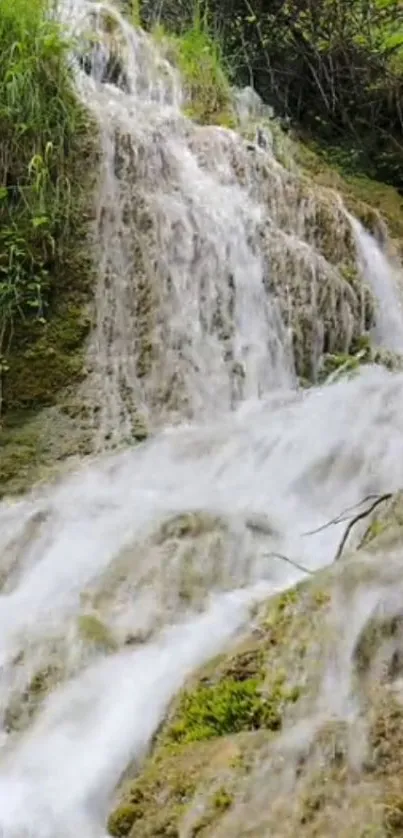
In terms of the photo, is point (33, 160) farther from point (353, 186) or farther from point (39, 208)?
point (353, 186)

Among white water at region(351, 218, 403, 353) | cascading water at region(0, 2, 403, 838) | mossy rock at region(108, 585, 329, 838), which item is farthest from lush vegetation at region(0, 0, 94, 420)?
mossy rock at region(108, 585, 329, 838)

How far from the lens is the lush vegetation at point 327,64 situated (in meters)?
8.65

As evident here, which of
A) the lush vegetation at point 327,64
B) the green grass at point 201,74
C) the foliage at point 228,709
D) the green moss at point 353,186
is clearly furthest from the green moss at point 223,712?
the lush vegetation at point 327,64

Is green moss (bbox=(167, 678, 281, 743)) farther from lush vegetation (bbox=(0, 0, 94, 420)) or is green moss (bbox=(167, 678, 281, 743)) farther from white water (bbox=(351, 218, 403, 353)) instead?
white water (bbox=(351, 218, 403, 353))

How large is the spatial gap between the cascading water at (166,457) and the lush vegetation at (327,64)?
1455 mm

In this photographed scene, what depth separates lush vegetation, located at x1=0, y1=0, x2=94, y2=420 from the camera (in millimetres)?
5375

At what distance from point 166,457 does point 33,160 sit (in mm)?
2027

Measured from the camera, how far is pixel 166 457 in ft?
15.3

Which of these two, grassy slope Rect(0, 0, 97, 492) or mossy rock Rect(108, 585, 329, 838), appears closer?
mossy rock Rect(108, 585, 329, 838)

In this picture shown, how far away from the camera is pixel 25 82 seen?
18.8 feet

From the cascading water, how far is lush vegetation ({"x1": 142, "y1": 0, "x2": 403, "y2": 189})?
1.45 m

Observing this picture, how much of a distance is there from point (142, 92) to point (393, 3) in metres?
2.65

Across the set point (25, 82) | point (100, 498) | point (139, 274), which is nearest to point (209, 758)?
point (100, 498)

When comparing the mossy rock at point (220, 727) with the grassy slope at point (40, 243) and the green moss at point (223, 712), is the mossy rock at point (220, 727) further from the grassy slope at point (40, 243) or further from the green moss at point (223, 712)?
the grassy slope at point (40, 243)
